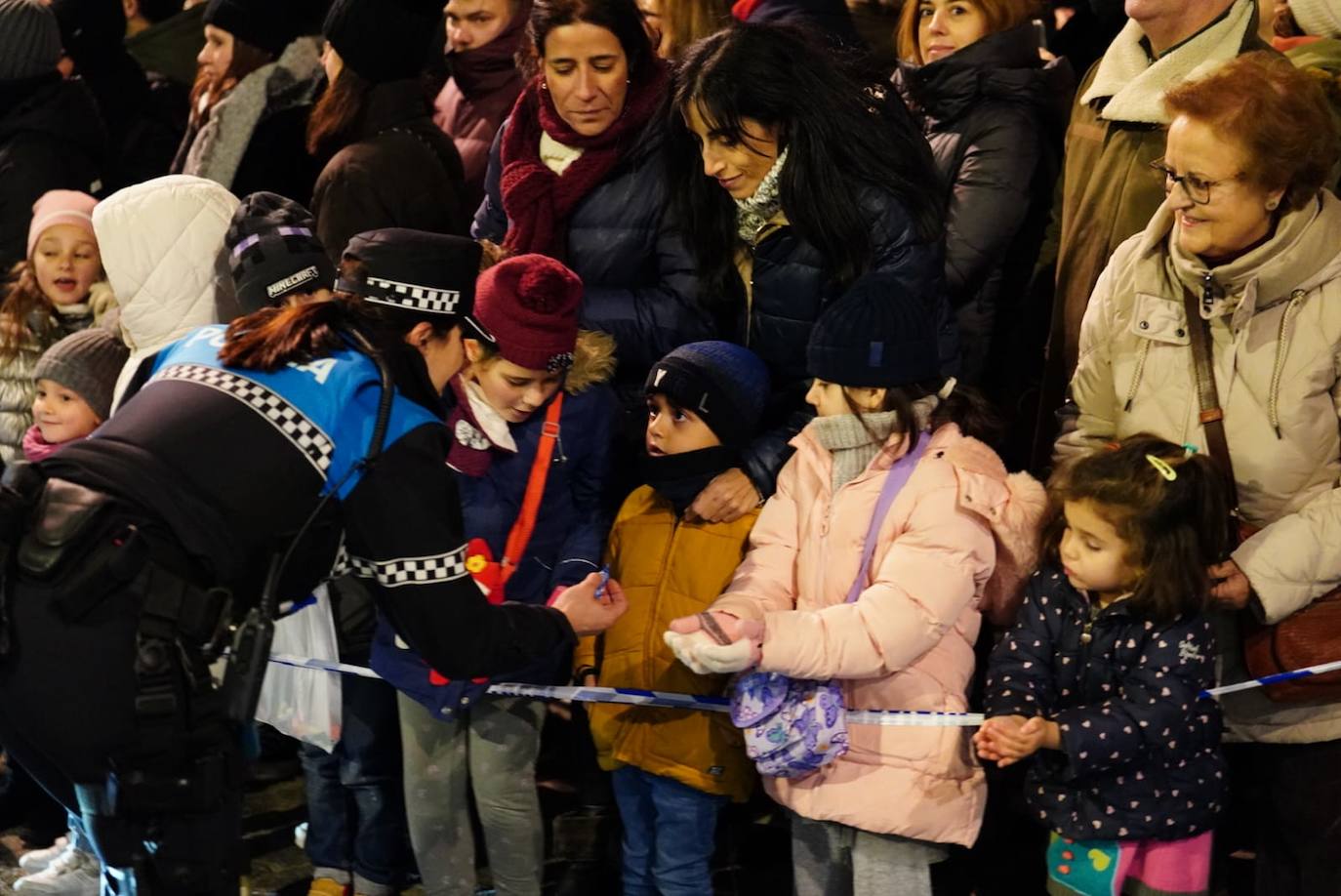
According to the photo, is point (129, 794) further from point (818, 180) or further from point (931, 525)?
point (818, 180)

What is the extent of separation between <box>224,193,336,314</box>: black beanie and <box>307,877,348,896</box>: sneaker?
1.76 metres

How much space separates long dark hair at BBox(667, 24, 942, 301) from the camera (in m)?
4.62

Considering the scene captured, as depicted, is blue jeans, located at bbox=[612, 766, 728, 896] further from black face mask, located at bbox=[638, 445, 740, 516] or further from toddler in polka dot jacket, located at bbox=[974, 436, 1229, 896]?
toddler in polka dot jacket, located at bbox=[974, 436, 1229, 896]

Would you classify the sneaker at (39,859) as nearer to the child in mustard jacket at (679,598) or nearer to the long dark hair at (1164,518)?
the child in mustard jacket at (679,598)

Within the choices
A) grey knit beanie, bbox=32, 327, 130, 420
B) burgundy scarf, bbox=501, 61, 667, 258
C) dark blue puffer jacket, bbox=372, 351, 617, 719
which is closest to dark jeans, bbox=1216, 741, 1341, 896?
dark blue puffer jacket, bbox=372, 351, 617, 719

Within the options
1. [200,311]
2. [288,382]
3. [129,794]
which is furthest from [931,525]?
[200,311]

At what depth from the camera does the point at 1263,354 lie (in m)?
4.20

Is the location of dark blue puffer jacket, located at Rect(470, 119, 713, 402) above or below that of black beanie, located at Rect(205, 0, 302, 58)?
below

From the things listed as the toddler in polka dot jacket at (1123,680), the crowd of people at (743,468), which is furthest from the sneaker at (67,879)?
the toddler in polka dot jacket at (1123,680)

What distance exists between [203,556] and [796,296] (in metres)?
1.89

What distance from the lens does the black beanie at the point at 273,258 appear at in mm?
4629

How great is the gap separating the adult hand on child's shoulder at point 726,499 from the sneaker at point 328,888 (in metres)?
1.65

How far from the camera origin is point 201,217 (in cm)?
523

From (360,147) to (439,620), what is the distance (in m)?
2.60
